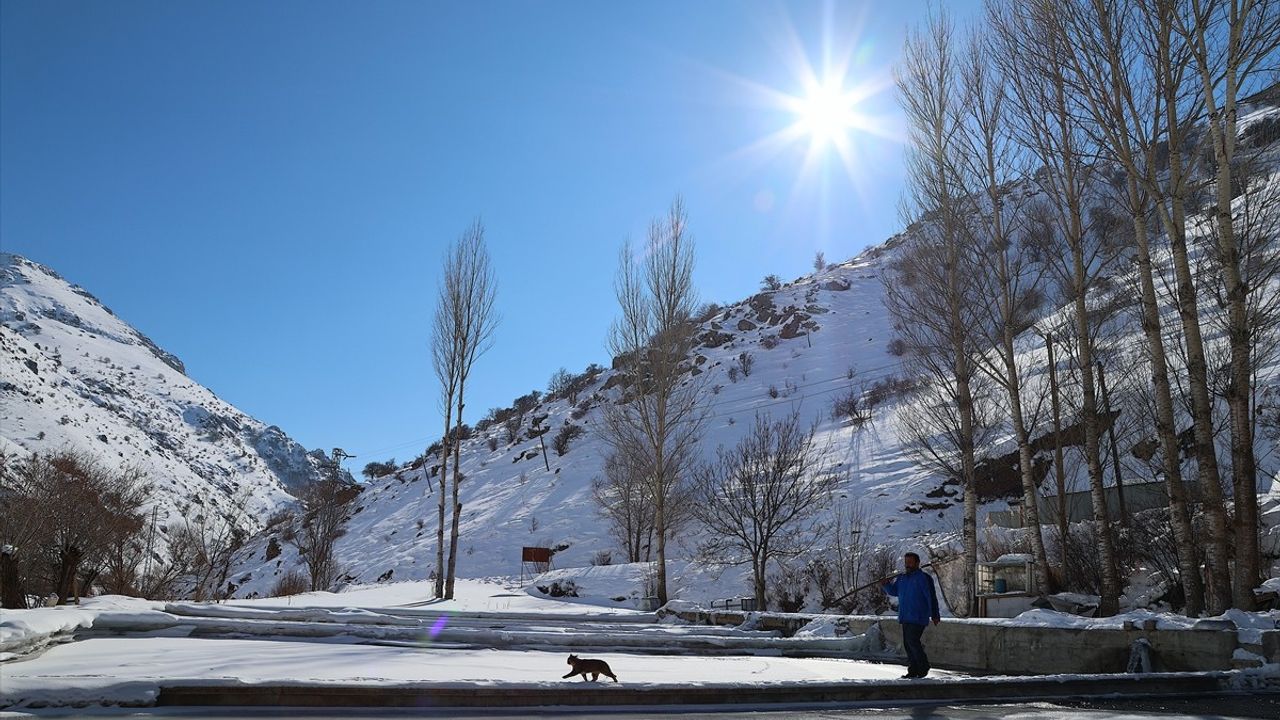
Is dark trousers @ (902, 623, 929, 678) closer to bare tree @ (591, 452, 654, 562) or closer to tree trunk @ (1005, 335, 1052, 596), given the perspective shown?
tree trunk @ (1005, 335, 1052, 596)

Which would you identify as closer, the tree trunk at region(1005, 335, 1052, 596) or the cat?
the cat

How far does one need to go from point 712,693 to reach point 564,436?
56910 mm

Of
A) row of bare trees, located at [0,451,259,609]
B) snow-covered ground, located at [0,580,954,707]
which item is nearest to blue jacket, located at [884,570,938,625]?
snow-covered ground, located at [0,580,954,707]

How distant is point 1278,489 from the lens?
20.1 metres

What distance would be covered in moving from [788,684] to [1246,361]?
278 inches

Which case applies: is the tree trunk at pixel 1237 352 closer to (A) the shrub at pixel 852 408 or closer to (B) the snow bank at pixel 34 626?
(B) the snow bank at pixel 34 626

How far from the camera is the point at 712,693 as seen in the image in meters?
6.02

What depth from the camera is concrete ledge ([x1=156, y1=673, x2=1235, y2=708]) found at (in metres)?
4.95

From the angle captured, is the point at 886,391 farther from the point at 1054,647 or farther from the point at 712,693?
the point at 712,693

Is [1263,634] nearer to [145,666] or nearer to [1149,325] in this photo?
[1149,325]

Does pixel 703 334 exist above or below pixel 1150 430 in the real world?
above

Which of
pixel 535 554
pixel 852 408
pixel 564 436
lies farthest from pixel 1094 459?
pixel 564 436

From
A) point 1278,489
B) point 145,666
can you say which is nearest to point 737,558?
point 1278,489

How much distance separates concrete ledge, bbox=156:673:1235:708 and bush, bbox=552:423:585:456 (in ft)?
177
